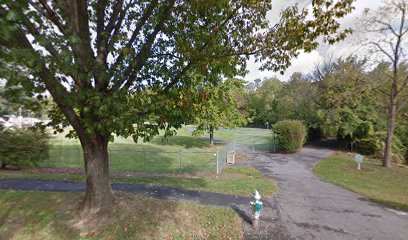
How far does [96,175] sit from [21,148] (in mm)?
7679

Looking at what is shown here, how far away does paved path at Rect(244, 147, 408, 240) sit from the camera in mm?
6062

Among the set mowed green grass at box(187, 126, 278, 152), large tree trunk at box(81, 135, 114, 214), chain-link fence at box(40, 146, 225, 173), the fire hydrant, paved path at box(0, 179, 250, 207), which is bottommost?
mowed green grass at box(187, 126, 278, 152)

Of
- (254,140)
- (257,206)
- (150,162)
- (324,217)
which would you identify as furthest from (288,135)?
(257,206)

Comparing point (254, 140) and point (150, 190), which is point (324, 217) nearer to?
point (150, 190)

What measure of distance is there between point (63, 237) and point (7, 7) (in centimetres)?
477

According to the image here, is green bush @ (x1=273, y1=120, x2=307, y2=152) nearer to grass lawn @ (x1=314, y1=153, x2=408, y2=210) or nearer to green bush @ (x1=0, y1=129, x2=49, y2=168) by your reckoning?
grass lawn @ (x1=314, y1=153, x2=408, y2=210)

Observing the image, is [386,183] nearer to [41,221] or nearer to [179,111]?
[179,111]

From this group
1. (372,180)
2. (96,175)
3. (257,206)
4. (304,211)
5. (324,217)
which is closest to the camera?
(96,175)

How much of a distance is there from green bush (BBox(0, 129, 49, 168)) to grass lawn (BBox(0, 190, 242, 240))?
14.4ft

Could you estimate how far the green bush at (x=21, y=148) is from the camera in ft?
35.1

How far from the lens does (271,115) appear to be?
56.9 m

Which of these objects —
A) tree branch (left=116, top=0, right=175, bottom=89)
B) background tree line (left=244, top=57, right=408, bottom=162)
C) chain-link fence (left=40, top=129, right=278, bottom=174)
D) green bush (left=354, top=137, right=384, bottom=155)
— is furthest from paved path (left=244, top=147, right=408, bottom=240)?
green bush (left=354, top=137, right=384, bottom=155)

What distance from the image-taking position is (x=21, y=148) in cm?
1082

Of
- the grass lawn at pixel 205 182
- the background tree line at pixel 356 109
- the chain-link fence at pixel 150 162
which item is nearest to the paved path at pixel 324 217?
the grass lawn at pixel 205 182
